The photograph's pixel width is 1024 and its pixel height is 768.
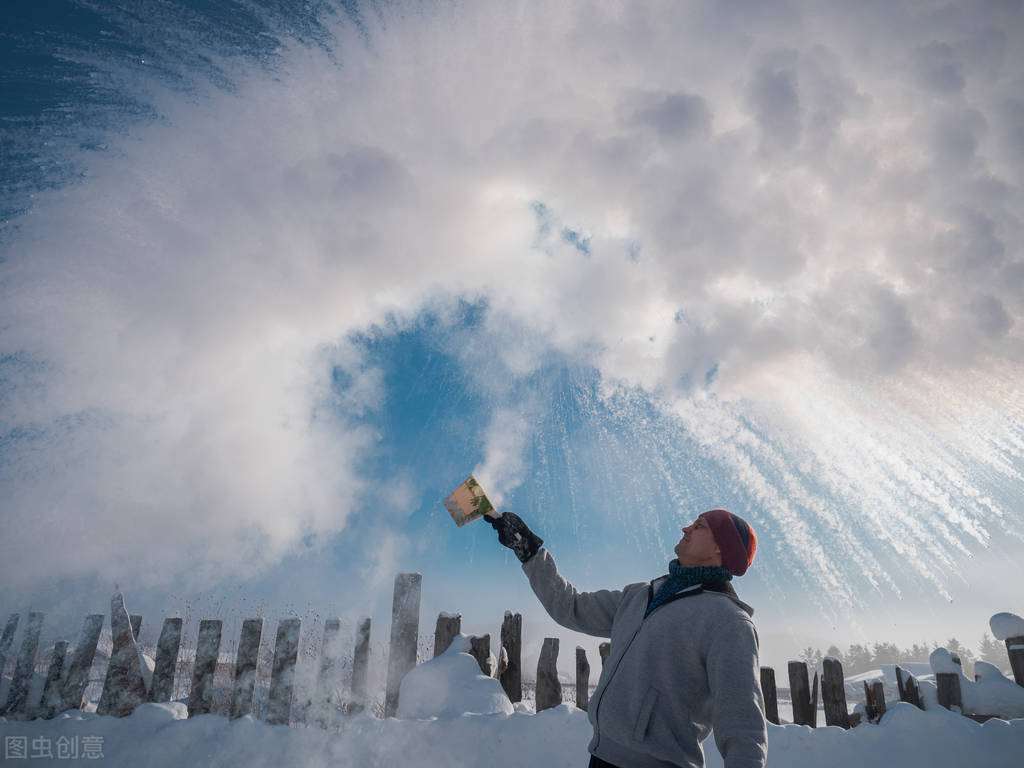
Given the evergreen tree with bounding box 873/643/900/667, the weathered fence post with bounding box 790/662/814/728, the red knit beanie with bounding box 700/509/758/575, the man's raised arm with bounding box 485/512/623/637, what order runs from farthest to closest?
the evergreen tree with bounding box 873/643/900/667 → the weathered fence post with bounding box 790/662/814/728 → the man's raised arm with bounding box 485/512/623/637 → the red knit beanie with bounding box 700/509/758/575

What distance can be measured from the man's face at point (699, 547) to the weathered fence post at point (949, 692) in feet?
22.5

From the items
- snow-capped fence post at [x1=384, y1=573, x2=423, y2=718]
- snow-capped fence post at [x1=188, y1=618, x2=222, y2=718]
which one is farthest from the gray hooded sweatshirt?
snow-capped fence post at [x1=188, y1=618, x2=222, y2=718]

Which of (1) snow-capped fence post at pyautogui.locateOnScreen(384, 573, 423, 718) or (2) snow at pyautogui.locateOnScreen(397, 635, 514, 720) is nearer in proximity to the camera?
(2) snow at pyautogui.locateOnScreen(397, 635, 514, 720)

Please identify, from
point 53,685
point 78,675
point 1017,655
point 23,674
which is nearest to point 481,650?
point 78,675

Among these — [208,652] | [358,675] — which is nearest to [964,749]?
[358,675]

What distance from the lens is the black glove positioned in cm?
365

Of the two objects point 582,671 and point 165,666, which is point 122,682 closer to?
point 165,666

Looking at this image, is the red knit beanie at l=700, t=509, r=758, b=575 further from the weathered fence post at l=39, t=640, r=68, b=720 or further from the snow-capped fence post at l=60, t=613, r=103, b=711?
the weathered fence post at l=39, t=640, r=68, b=720

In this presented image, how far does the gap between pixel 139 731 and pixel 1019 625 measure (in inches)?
409

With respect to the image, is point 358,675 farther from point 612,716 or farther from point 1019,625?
point 1019,625

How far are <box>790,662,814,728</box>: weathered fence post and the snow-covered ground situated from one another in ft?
3.60

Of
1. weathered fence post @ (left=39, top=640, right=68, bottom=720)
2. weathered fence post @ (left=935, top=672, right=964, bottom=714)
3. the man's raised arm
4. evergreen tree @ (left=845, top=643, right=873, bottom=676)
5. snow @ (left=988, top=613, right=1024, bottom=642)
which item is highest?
the man's raised arm

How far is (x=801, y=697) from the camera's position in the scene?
6562mm

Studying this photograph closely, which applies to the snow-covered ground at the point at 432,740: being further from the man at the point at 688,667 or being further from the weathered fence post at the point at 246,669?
the man at the point at 688,667
